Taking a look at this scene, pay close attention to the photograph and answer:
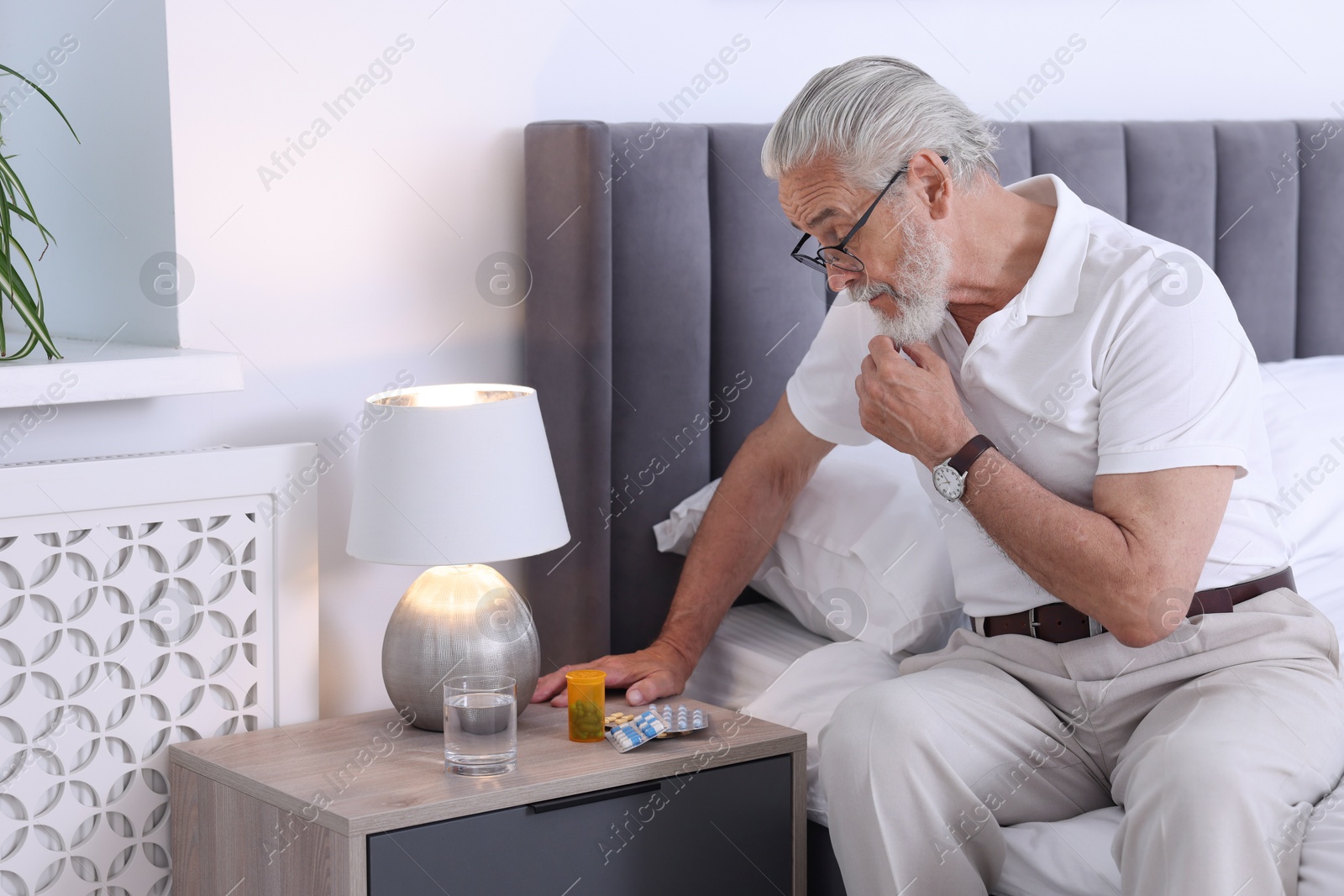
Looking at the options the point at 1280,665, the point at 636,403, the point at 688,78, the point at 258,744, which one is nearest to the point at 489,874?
the point at 258,744

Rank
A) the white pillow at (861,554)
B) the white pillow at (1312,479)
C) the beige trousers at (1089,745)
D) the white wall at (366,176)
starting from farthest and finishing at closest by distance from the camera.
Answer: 1. the white pillow at (1312,479)
2. the white pillow at (861,554)
3. the white wall at (366,176)
4. the beige trousers at (1089,745)

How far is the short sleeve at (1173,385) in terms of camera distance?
4.17ft

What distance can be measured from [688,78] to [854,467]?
583 millimetres

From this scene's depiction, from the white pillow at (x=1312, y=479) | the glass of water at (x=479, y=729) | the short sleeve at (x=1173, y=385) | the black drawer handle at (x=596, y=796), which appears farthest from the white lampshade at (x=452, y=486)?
the white pillow at (x=1312, y=479)

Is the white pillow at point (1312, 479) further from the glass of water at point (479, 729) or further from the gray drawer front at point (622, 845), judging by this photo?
the glass of water at point (479, 729)

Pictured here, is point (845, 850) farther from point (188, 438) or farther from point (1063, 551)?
point (188, 438)

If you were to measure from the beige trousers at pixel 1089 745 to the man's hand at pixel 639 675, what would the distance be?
0.27 m

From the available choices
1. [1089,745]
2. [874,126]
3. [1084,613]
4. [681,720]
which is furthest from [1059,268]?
[681,720]

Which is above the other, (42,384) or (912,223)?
(912,223)

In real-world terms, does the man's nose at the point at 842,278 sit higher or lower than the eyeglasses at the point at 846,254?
lower

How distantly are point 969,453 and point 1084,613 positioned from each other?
0.20 meters

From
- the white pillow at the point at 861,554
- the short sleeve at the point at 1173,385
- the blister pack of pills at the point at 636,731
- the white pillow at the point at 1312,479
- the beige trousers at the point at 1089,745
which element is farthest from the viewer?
the white pillow at the point at 1312,479

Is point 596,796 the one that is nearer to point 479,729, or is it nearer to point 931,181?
point 479,729

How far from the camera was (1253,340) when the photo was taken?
2.23 metres
